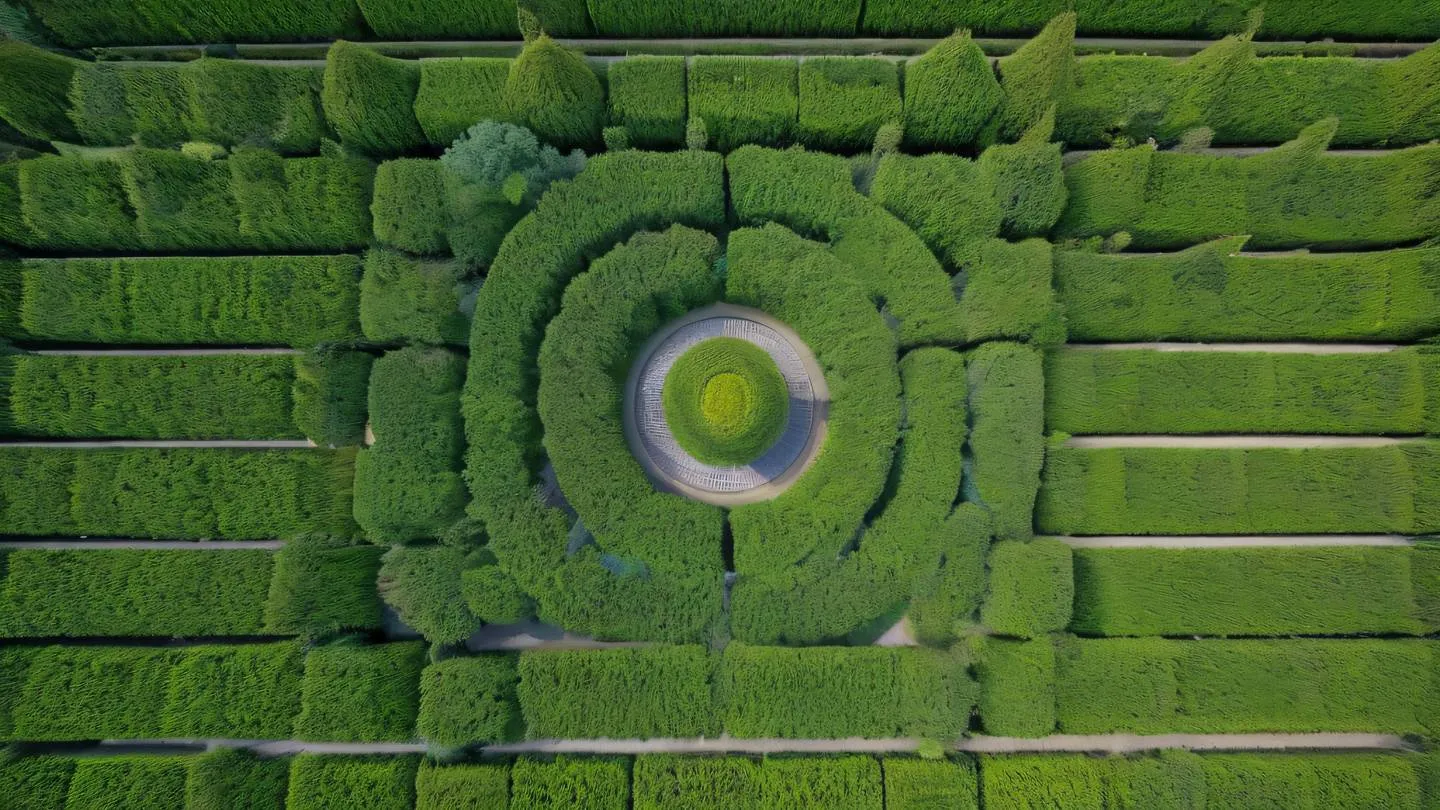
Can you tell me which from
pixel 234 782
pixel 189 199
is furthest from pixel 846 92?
pixel 234 782

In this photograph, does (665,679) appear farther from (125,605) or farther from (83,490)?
(83,490)

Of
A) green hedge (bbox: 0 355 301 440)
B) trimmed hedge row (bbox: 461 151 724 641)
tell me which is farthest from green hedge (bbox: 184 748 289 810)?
green hedge (bbox: 0 355 301 440)

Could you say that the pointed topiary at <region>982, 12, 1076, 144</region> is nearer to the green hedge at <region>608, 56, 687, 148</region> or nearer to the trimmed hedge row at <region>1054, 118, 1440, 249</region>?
the trimmed hedge row at <region>1054, 118, 1440, 249</region>

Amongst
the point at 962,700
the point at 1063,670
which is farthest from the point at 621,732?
the point at 1063,670

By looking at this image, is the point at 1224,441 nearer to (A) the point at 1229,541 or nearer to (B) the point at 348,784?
(A) the point at 1229,541

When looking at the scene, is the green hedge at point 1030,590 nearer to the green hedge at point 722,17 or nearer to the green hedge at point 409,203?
the green hedge at point 722,17
